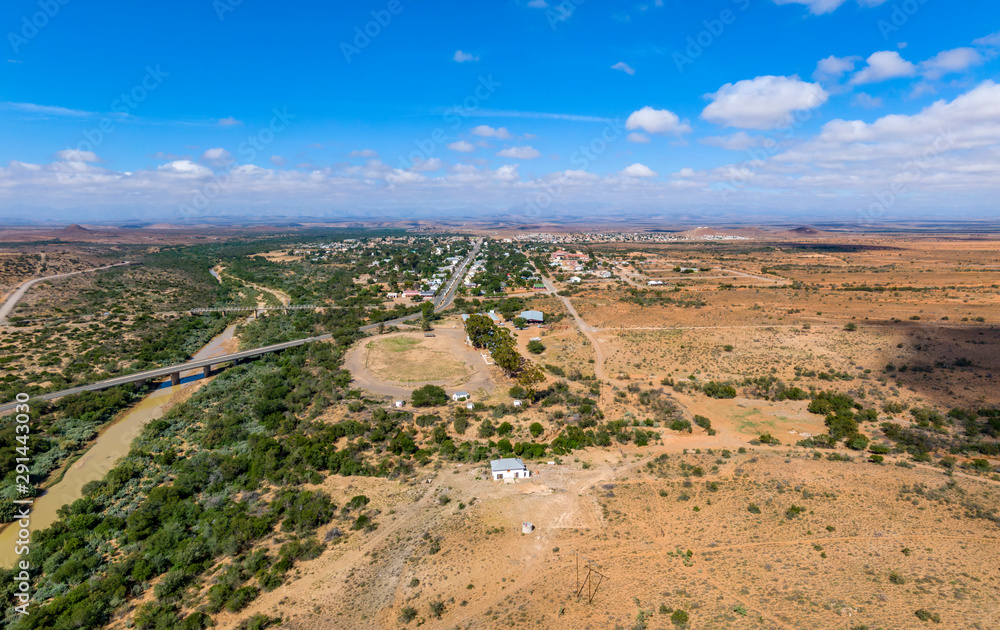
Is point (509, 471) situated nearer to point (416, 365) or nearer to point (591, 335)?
point (416, 365)

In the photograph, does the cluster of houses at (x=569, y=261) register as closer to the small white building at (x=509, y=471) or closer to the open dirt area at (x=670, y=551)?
the small white building at (x=509, y=471)

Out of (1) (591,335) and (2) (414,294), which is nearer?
(1) (591,335)

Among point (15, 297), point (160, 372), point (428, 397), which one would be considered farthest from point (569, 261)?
point (15, 297)

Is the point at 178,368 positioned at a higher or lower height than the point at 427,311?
lower

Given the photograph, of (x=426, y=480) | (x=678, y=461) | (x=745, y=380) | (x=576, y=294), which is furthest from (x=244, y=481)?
(x=576, y=294)

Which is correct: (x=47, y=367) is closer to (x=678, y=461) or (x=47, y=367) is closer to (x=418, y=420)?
(x=418, y=420)

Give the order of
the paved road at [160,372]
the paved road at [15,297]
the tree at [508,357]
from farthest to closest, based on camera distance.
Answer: the paved road at [15,297] → the tree at [508,357] → the paved road at [160,372]

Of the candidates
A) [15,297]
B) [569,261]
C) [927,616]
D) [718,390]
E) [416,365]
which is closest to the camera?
[927,616]

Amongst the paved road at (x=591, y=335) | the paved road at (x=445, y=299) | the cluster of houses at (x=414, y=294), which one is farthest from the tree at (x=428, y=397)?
the cluster of houses at (x=414, y=294)

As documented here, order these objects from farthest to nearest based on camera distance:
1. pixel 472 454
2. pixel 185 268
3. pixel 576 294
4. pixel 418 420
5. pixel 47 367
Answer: pixel 185 268
pixel 576 294
pixel 47 367
pixel 418 420
pixel 472 454
